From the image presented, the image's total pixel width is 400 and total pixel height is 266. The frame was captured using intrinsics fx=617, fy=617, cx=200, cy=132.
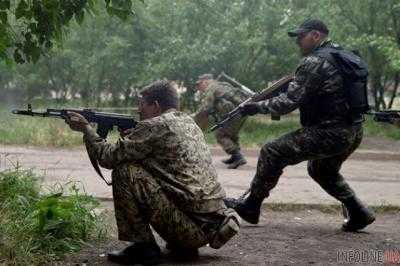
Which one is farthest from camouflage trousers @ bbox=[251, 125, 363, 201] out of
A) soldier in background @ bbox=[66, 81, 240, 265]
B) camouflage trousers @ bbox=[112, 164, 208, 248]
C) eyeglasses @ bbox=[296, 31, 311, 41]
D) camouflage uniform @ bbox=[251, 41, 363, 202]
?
camouflage trousers @ bbox=[112, 164, 208, 248]

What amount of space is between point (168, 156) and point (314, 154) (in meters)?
1.68

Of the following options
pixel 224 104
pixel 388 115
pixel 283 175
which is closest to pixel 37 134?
pixel 224 104

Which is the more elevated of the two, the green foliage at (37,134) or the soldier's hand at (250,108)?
the soldier's hand at (250,108)

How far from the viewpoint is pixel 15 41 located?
202 inches

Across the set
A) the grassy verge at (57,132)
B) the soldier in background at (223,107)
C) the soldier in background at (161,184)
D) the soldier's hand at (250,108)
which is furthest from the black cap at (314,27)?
the grassy verge at (57,132)

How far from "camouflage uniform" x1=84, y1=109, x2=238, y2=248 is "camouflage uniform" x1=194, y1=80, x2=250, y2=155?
5.90m

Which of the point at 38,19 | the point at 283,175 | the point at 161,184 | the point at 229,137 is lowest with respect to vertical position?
the point at 283,175

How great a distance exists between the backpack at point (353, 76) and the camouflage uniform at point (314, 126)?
0.05 metres

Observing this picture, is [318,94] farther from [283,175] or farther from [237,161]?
[237,161]

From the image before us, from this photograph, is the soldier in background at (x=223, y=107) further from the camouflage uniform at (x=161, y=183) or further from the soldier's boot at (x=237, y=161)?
the camouflage uniform at (x=161, y=183)

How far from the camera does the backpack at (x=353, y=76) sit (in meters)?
5.32

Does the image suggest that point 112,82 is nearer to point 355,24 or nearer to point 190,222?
point 355,24

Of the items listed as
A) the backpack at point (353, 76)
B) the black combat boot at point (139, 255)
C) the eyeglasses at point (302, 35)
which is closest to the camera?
the black combat boot at point (139, 255)

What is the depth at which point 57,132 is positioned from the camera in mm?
12953
